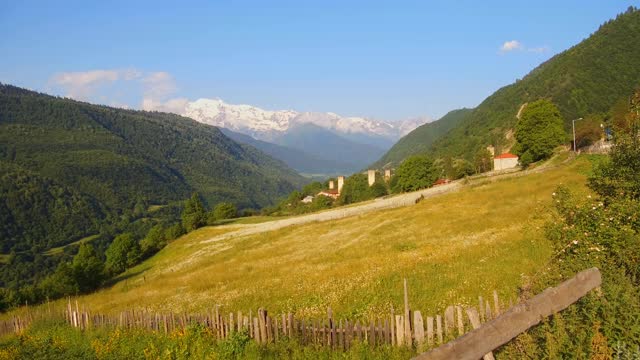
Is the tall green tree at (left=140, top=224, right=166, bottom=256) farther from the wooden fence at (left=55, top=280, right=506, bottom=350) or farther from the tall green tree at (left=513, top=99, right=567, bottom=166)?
the wooden fence at (left=55, top=280, right=506, bottom=350)

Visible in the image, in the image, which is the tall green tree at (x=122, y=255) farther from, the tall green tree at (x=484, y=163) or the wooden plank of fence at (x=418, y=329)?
the wooden plank of fence at (x=418, y=329)

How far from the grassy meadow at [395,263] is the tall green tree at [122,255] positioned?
6207 centimetres

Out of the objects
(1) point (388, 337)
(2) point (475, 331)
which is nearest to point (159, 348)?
(1) point (388, 337)

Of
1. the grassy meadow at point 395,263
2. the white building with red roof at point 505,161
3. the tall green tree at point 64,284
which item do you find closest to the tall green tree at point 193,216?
the tall green tree at point 64,284

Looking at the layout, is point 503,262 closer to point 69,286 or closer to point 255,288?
point 255,288

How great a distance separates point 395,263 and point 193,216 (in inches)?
4526

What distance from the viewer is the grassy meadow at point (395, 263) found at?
18.9 meters

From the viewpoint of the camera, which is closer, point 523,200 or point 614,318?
point 614,318

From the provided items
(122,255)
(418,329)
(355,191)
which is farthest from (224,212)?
(418,329)

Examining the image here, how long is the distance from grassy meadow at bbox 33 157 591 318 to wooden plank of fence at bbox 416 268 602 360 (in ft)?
24.5

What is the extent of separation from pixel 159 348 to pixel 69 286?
75.8 m

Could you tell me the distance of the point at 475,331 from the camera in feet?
19.2

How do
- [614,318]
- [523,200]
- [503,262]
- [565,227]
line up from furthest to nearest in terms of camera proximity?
1. [523,200]
2. [503,262]
3. [565,227]
4. [614,318]

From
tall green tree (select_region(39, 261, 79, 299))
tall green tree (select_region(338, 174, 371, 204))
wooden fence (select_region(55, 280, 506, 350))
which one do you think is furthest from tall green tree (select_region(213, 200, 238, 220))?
wooden fence (select_region(55, 280, 506, 350))
